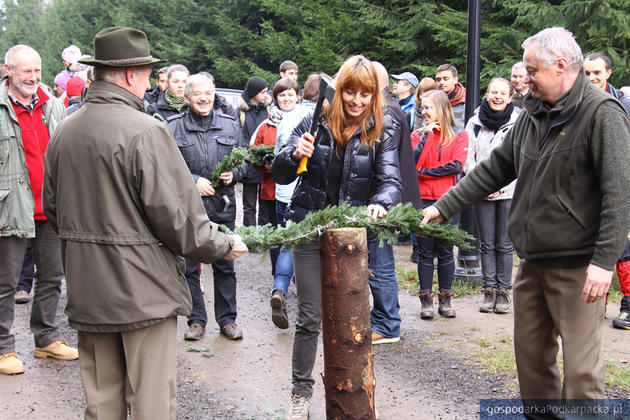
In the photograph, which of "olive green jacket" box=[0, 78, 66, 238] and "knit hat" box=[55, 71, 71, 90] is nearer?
"olive green jacket" box=[0, 78, 66, 238]

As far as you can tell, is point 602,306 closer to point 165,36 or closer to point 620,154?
point 620,154

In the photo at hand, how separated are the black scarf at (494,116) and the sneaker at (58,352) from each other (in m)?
4.54

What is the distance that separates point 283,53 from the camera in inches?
873

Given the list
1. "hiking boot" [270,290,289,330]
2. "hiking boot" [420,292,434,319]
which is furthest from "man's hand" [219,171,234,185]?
"hiking boot" [420,292,434,319]

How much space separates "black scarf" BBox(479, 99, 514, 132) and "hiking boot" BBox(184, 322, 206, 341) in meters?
3.54

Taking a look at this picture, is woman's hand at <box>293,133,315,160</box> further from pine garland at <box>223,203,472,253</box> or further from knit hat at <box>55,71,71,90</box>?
knit hat at <box>55,71,71,90</box>

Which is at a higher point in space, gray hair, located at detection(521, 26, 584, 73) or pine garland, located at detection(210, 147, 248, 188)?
gray hair, located at detection(521, 26, 584, 73)

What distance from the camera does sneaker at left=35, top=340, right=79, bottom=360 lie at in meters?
5.94

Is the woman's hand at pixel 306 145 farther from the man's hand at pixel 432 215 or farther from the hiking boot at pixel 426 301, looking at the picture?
the hiking boot at pixel 426 301

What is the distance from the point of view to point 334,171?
4594 millimetres

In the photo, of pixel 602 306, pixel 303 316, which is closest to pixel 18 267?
pixel 303 316

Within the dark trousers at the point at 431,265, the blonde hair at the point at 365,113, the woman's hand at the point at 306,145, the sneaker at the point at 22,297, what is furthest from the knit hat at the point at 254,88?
the woman's hand at the point at 306,145

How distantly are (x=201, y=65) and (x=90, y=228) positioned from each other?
90.4 ft

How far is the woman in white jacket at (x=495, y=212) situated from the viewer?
6.98 metres
